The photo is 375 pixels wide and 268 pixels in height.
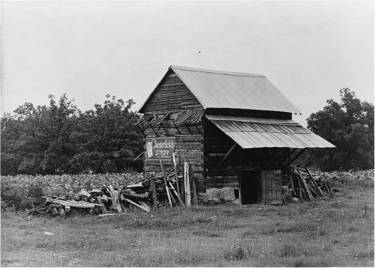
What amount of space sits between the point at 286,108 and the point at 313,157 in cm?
2341

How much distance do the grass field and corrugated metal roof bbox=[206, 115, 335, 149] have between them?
10.4ft

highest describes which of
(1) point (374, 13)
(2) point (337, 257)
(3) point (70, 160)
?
(1) point (374, 13)

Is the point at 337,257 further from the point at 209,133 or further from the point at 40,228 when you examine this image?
the point at 209,133

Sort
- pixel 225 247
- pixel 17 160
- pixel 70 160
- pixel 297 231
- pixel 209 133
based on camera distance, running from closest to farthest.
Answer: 1. pixel 225 247
2. pixel 297 231
3. pixel 209 133
4. pixel 70 160
5. pixel 17 160

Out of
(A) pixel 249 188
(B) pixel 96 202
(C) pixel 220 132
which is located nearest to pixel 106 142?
(A) pixel 249 188

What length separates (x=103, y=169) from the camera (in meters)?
43.4

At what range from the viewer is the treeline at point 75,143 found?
1700 inches

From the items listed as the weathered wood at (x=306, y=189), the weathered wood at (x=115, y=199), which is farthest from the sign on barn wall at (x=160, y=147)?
the weathered wood at (x=306, y=189)

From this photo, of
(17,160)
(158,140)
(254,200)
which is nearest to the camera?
(158,140)

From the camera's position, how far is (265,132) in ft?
81.2

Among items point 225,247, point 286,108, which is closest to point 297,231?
point 225,247

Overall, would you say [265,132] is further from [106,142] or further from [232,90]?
→ [106,142]

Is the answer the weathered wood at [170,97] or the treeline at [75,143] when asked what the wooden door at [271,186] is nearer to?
the weathered wood at [170,97]

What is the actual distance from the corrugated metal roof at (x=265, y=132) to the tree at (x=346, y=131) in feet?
71.6
